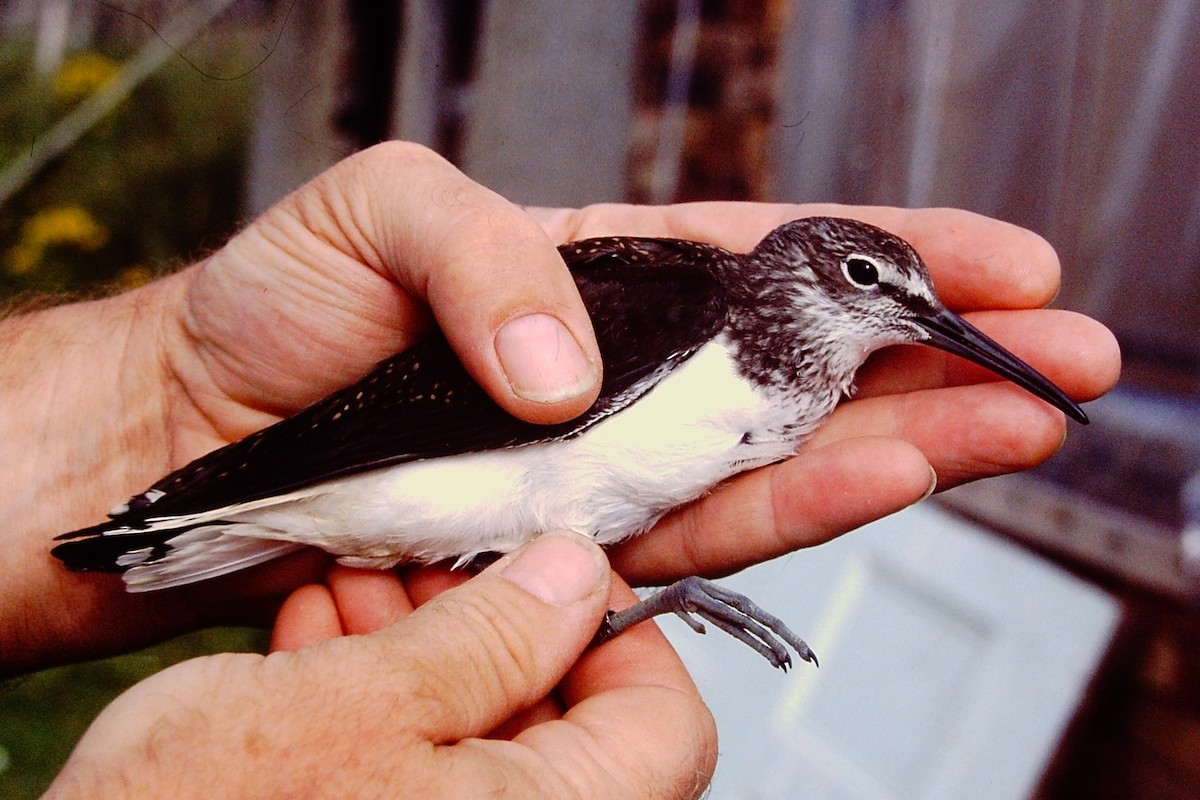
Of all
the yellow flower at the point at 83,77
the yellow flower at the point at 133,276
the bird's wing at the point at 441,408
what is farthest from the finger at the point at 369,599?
the yellow flower at the point at 83,77

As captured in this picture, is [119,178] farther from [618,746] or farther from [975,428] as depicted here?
[975,428]

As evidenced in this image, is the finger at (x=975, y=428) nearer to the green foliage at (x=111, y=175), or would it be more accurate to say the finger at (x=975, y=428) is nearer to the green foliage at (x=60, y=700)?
the green foliage at (x=60, y=700)

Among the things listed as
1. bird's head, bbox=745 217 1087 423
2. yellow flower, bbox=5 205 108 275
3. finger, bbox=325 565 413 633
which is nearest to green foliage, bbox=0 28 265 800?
yellow flower, bbox=5 205 108 275

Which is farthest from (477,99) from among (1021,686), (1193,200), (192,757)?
(1021,686)

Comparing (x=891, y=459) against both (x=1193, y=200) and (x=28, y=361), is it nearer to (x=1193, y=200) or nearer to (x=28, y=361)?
(x=1193, y=200)

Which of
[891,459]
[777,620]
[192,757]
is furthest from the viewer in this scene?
[777,620]

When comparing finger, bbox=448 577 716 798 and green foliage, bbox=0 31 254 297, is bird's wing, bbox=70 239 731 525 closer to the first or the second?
finger, bbox=448 577 716 798
